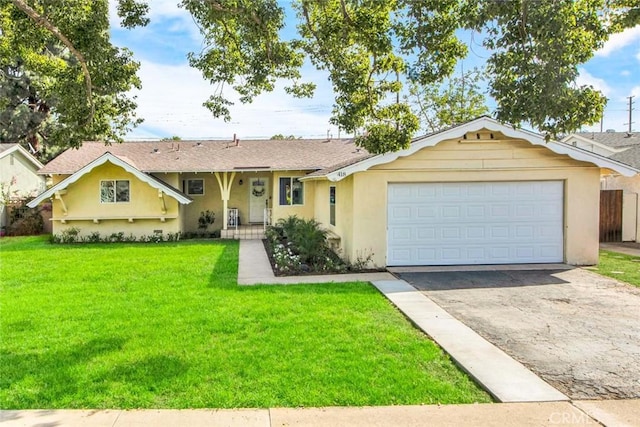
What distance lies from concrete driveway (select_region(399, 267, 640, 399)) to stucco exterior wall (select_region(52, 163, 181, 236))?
38.0ft

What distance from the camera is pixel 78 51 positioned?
7.23 meters

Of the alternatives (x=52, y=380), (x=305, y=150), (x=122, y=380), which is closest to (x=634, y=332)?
(x=122, y=380)

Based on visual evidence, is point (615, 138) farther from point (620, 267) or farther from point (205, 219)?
point (205, 219)

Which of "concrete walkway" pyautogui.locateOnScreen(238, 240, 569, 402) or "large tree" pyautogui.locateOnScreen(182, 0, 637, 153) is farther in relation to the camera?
"large tree" pyautogui.locateOnScreen(182, 0, 637, 153)

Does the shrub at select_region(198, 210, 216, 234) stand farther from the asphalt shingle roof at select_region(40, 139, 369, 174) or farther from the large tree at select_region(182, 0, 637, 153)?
the large tree at select_region(182, 0, 637, 153)

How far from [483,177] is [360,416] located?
8798 millimetres

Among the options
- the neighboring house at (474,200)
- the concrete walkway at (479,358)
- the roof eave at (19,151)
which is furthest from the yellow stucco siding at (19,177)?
the concrete walkway at (479,358)

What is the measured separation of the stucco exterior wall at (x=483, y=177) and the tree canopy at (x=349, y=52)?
69.9 inches

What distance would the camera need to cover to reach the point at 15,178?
22484 mm

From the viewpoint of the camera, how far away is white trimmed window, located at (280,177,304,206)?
19.1 m

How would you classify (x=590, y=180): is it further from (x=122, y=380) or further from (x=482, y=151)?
(x=122, y=380)

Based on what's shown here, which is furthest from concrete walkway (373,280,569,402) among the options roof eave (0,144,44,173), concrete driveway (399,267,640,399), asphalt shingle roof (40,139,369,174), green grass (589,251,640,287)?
roof eave (0,144,44,173)

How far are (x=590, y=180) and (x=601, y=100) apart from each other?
636cm

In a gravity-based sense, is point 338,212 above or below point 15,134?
below
